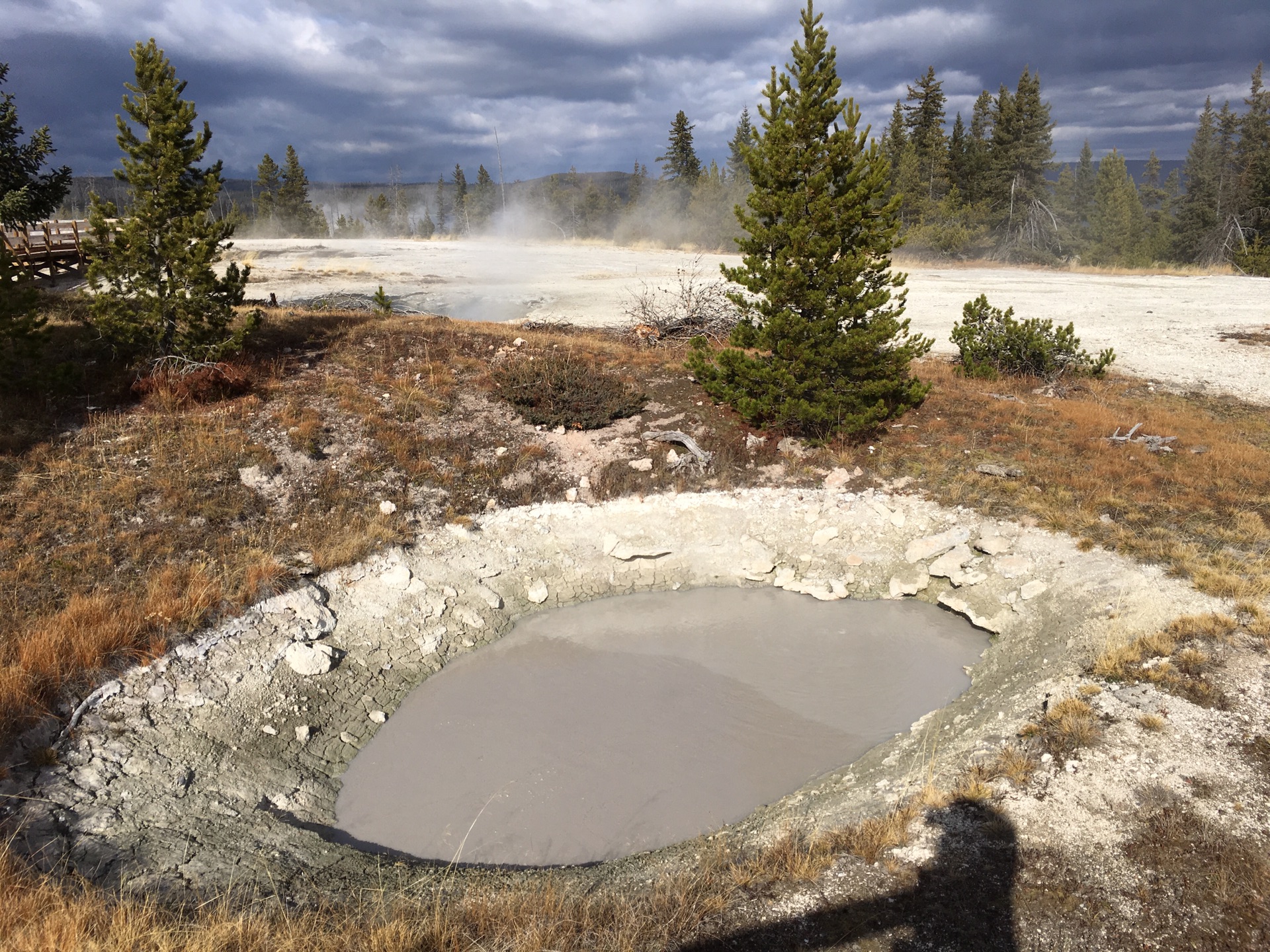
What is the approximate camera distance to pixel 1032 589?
33.8ft

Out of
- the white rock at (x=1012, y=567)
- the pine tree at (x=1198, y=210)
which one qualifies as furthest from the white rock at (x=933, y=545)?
the pine tree at (x=1198, y=210)

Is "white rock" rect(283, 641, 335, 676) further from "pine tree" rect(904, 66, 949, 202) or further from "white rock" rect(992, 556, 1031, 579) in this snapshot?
"pine tree" rect(904, 66, 949, 202)

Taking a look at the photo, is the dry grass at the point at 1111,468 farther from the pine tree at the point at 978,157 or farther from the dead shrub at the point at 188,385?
the pine tree at the point at 978,157

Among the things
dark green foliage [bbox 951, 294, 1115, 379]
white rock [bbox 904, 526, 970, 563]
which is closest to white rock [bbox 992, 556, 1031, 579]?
white rock [bbox 904, 526, 970, 563]

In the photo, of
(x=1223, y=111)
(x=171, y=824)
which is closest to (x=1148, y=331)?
(x=171, y=824)

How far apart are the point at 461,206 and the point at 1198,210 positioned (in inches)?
3053

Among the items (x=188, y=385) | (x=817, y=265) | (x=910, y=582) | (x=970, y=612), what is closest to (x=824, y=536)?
(x=910, y=582)

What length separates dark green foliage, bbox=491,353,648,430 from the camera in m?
15.1

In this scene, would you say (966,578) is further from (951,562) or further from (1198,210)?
(1198,210)

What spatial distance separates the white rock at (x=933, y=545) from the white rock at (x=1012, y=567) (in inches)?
28.5

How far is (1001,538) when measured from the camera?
11.4 metres

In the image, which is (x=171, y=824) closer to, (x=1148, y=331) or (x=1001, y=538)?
(x=1001, y=538)

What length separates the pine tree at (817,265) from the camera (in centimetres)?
1238

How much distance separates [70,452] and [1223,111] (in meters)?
83.6
